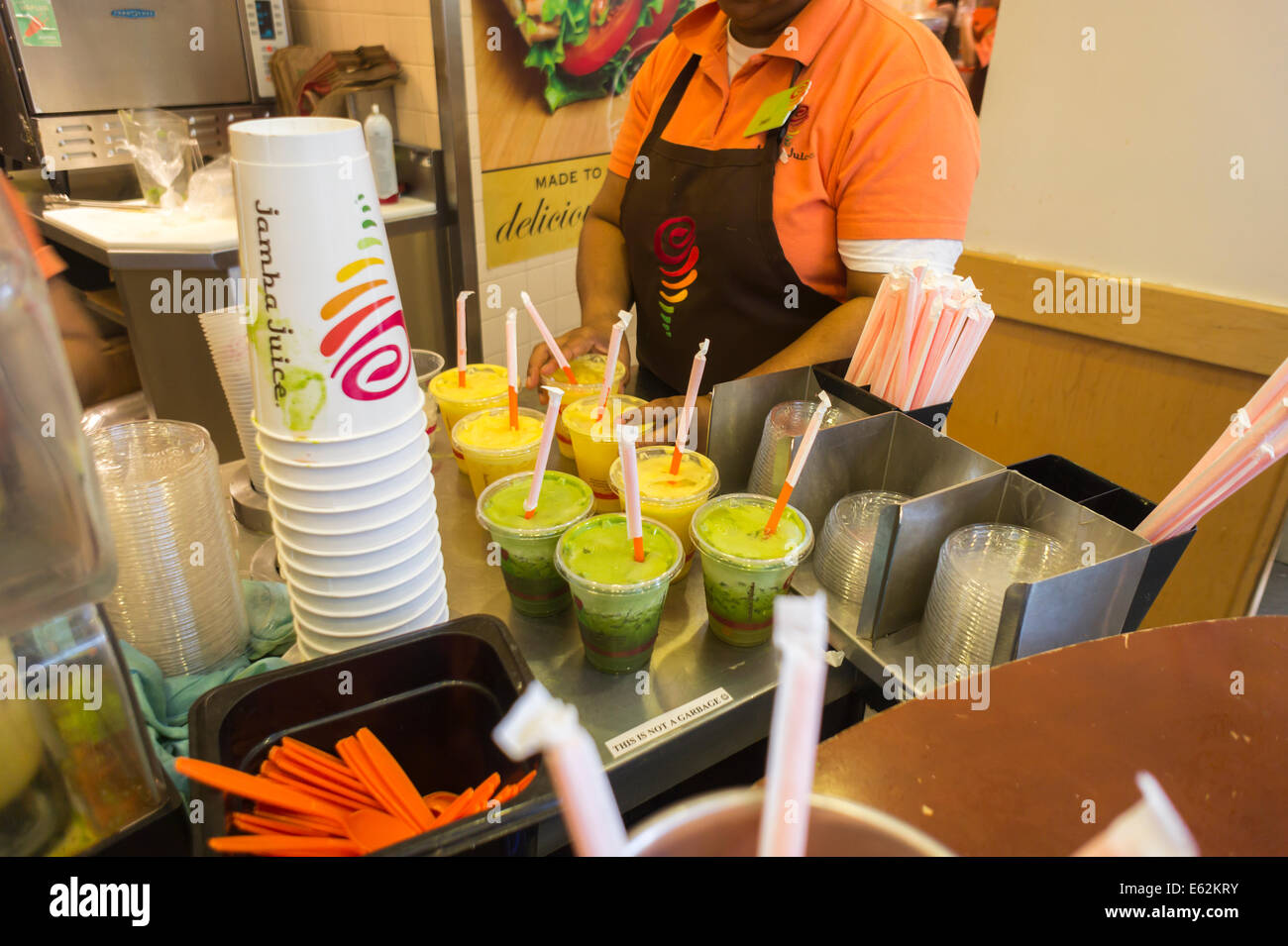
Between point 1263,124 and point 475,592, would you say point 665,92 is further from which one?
point 1263,124

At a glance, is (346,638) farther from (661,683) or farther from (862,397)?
(862,397)

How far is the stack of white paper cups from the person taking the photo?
0.82 m

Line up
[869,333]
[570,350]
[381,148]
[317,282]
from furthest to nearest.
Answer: [381,148] → [570,350] → [869,333] → [317,282]

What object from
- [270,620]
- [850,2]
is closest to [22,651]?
[270,620]

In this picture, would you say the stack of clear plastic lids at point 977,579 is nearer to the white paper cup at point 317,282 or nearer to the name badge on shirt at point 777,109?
the white paper cup at point 317,282

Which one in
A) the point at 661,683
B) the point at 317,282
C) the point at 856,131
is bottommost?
the point at 661,683

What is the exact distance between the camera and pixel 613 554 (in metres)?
1.12

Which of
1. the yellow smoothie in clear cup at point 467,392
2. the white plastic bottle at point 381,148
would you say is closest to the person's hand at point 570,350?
the yellow smoothie in clear cup at point 467,392

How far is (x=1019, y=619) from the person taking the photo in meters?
0.93

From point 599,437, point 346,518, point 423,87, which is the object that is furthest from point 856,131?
point 423,87

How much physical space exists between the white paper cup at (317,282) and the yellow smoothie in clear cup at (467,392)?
60 cm

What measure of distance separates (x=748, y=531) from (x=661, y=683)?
0.25 meters

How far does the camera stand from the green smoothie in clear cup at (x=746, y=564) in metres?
1.11
